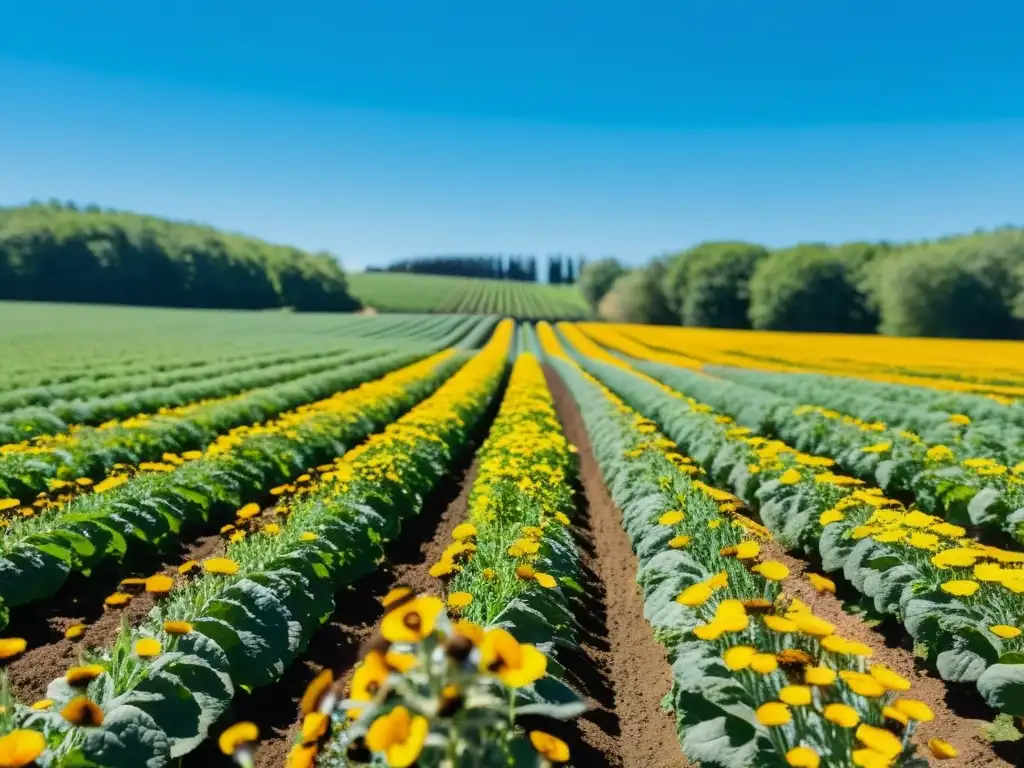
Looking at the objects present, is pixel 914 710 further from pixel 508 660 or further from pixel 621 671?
pixel 621 671

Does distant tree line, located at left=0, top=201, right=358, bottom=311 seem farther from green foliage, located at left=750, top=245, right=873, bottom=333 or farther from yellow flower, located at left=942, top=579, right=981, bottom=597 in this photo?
yellow flower, located at left=942, top=579, right=981, bottom=597

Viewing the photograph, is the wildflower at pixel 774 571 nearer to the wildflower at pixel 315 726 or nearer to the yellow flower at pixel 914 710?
the yellow flower at pixel 914 710

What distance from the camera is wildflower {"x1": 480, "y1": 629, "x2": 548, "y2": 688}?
1865mm

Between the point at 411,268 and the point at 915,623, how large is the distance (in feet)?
660

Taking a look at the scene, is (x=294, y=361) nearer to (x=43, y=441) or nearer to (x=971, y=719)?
(x=43, y=441)

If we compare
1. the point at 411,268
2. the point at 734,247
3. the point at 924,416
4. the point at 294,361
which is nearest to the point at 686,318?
the point at 734,247

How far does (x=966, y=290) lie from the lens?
192ft

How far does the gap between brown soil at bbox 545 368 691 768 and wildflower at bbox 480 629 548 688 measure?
2.48m

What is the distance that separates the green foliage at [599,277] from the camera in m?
111

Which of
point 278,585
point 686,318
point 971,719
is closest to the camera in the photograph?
point 971,719

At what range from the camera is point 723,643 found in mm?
3656

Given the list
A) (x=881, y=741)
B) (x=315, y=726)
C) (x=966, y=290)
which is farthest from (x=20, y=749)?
(x=966, y=290)

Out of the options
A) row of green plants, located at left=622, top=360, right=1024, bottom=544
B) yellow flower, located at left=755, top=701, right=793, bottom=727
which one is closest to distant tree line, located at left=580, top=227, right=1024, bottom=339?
row of green plants, located at left=622, top=360, right=1024, bottom=544

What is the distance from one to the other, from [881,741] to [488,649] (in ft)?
5.72
